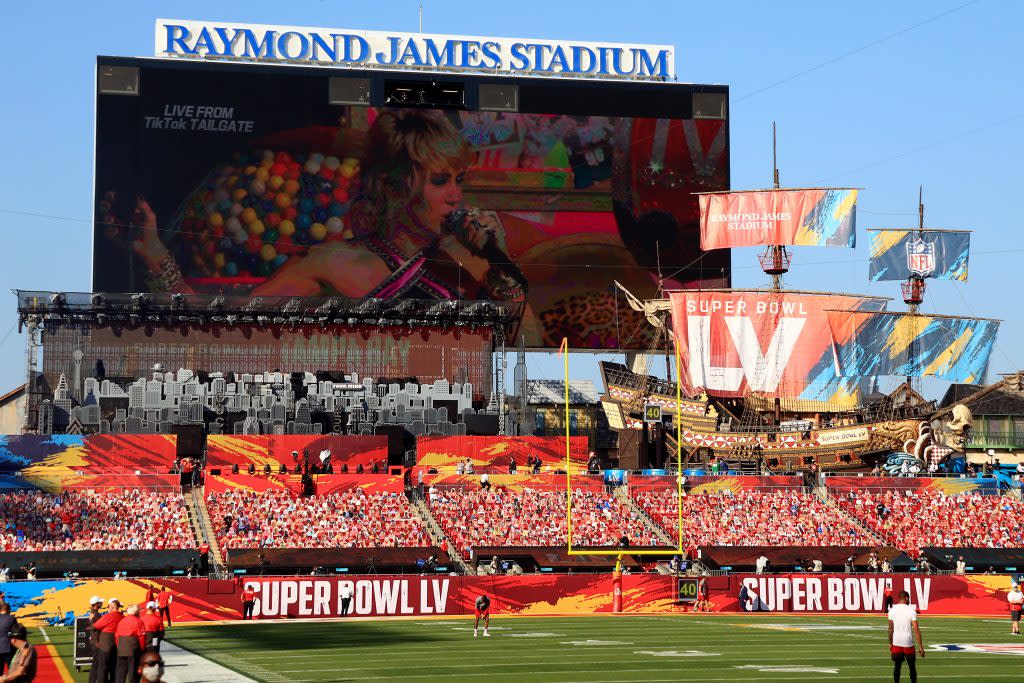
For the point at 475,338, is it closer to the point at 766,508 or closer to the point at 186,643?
the point at 766,508

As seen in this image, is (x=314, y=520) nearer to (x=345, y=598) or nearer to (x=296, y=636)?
(x=345, y=598)

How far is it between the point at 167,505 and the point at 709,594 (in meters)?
20.6

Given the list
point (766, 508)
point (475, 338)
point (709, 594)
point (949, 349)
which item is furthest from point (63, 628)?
point (949, 349)

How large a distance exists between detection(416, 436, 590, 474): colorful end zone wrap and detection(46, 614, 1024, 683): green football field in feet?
73.2

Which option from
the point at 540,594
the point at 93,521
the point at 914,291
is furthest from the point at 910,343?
the point at 93,521

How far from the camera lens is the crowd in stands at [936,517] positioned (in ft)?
179

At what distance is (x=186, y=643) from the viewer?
3188 centimetres

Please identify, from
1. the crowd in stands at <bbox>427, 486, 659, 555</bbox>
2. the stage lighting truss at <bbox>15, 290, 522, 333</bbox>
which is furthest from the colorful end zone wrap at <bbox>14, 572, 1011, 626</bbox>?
the stage lighting truss at <bbox>15, 290, 522, 333</bbox>

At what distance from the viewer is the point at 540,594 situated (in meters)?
41.8

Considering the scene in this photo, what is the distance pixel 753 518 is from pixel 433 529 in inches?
481

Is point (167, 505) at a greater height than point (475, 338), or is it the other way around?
point (475, 338)

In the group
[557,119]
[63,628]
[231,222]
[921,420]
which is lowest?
[63,628]

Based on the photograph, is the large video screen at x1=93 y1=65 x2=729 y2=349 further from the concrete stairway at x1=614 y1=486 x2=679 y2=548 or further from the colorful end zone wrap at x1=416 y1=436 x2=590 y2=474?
the concrete stairway at x1=614 y1=486 x2=679 y2=548

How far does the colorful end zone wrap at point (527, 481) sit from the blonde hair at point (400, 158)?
19.8 metres
